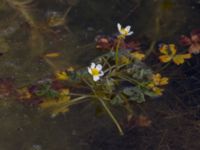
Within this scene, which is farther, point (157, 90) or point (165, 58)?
point (165, 58)

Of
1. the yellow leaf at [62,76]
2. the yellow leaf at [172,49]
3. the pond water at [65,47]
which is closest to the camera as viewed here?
the pond water at [65,47]

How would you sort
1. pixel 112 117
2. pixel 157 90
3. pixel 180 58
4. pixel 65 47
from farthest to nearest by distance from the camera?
pixel 65 47 < pixel 180 58 < pixel 157 90 < pixel 112 117

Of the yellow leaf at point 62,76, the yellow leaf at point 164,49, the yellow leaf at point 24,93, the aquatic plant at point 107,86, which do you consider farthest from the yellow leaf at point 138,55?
the yellow leaf at point 24,93

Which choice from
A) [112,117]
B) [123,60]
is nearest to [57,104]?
[112,117]

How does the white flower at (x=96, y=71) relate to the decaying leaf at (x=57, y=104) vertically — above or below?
above

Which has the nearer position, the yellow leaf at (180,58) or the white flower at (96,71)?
the white flower at (96,71)

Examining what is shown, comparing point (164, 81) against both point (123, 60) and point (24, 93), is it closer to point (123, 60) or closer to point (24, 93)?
point (123, 60)

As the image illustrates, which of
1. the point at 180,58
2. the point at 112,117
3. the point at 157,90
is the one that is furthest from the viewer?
the point at 180,58

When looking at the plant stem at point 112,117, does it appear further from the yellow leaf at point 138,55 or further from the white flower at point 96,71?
the yellow leaf at point 138,55
